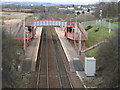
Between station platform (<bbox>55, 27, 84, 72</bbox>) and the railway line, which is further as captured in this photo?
station platform (<bbox>55, 27, 84, 72</bbox>)

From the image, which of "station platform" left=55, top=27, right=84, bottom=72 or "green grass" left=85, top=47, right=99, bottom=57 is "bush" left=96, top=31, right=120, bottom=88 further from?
"green grass" left=85, top=47, right=99, bottom=57

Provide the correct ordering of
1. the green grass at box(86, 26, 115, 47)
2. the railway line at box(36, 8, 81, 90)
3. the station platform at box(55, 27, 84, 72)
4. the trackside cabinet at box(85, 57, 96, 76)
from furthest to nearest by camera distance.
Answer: the green grass at box(86, 26, 115, 47) → the station platform at box(55, 27, 84, 72) → the trackside cabinet at box(85, 57, 96, 76) → the railway line at box(36, 8, 81, 90)

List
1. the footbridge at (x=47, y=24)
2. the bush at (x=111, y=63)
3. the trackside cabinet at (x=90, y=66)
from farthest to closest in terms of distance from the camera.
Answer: the footbridge at (x=47, y=24), the trackside cabinet at (x=90, y=66), the bush at (x=111, y=63)

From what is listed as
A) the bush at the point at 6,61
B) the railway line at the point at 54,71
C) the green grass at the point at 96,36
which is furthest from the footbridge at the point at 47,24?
the bush at the point at 6,61

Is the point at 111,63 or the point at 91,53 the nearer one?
the point at 111,63

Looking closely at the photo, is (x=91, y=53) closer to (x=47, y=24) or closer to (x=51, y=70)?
(x=51, y=70)

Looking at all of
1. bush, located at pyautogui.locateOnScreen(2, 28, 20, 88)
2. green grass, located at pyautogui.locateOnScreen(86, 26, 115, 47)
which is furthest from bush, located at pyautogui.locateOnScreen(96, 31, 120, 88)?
green grass, located at pyautogui.locateOnScreen(86, 26, 115, 47)

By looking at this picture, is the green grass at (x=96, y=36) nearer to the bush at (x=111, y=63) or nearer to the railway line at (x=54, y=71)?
the railway line at (x=54, y=71)

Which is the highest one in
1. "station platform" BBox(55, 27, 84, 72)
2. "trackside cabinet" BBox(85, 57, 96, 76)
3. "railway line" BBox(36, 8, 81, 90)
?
"trackside cabinet" BBox(85, 57, 96, 76)

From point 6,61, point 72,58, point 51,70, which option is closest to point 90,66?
point 51,70

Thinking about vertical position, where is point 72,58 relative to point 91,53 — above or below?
below

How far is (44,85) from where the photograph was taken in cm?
1431

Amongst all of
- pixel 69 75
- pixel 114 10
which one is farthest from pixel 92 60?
pixel 114 10

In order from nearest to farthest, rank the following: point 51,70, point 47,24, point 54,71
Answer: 1. point 54,71
2. point 51,70
3. point 47,24
